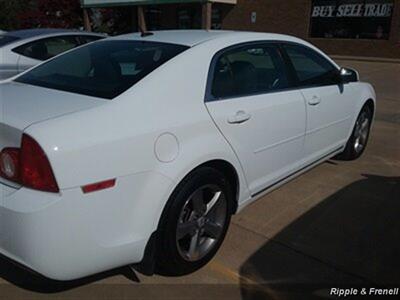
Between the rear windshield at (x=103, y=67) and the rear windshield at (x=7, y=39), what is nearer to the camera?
the rear windshield at (x=103, y=67)

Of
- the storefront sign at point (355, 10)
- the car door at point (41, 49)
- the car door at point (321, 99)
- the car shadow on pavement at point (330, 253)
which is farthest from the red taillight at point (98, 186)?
the storefront sign at point (355, 10)

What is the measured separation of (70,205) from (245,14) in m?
25.9

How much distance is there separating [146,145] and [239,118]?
87 centimetres

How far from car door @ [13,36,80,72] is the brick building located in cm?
1791

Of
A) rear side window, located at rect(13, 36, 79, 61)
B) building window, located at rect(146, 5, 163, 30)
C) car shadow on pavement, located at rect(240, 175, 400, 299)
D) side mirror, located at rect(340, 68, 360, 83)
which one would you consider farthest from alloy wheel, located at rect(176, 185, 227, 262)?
building window, located at rect(146, 5, 163, 30)

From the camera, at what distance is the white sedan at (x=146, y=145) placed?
2172 mm

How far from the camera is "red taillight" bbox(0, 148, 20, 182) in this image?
2.21 m

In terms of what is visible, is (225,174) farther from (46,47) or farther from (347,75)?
(46,47)

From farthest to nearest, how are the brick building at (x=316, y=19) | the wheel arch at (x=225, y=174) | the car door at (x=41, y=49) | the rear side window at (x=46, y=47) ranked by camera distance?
1. the brick building at (x=316, y=19)
2. the rear side window at (x=46, y=47)
3. the car door at (x=41, y=49)
4. the wheel arch at (x=225, y=174)

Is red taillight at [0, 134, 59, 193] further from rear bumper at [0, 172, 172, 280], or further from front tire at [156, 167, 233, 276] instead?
front tire at [156, 167, 233, 276]

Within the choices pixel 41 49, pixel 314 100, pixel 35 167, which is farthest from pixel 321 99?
pixel 41 49

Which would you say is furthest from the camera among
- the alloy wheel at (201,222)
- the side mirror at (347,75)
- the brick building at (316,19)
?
the brick building at (316,19)

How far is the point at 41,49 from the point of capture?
678 centimetres

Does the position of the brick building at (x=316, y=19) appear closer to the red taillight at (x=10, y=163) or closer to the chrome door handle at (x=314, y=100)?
the chrome door handle at (x=314, y=100)
